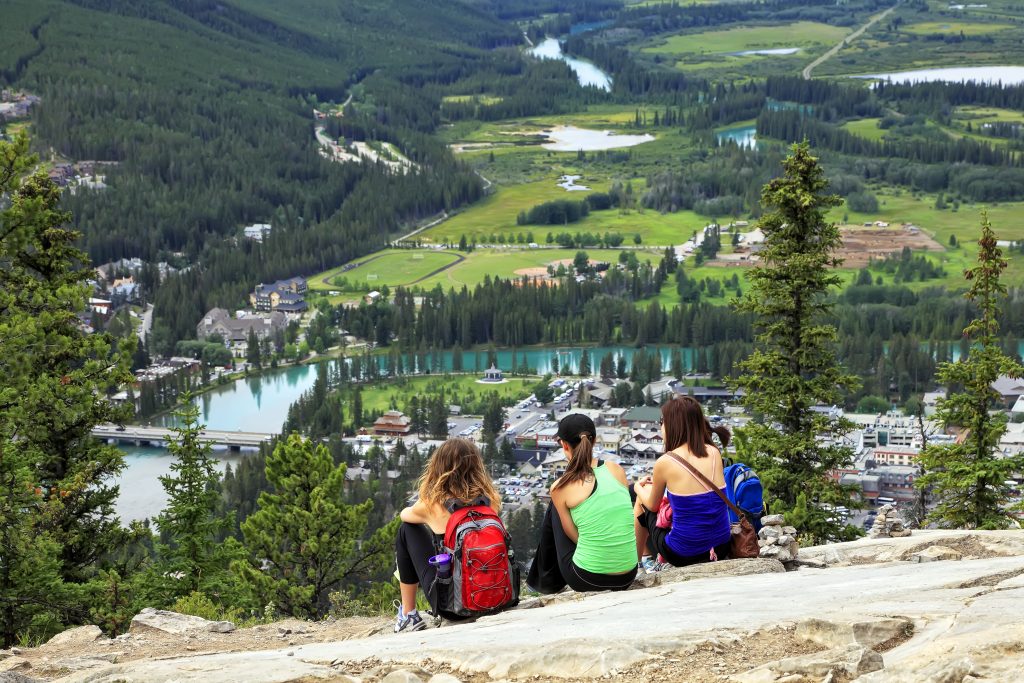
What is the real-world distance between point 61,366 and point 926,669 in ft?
53.7

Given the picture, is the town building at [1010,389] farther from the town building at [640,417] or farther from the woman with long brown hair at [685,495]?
the woman with long brown hair at [685,495]

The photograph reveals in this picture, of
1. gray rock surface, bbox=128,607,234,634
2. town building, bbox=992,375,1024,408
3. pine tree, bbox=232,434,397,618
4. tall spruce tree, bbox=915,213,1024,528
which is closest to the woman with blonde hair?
gray rock surface, bbox=128,607,234,634

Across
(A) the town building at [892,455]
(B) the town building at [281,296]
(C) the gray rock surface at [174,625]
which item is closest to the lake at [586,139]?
(B) the town building at [281,296]

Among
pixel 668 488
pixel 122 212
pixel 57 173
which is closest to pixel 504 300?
pixel 122 212

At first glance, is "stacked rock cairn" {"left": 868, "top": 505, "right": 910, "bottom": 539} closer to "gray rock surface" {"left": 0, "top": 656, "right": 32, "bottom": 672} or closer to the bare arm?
the bare arm

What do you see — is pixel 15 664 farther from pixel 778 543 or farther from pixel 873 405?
pixel 873 405

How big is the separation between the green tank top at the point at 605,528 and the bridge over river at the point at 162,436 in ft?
172

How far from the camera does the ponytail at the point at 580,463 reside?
445 inches

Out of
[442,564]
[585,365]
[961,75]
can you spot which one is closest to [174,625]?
[442,564]

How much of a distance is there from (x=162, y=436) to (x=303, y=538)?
131 ft

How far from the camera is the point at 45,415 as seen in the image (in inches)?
798

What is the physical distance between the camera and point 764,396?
22.3 meters

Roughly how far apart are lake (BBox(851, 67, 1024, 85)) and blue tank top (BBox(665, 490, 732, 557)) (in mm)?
179053

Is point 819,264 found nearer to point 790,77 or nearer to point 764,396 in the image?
point 764,396
